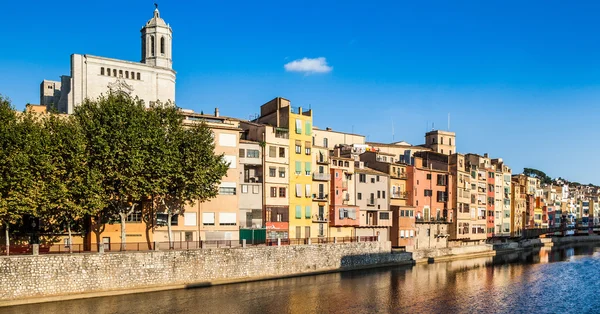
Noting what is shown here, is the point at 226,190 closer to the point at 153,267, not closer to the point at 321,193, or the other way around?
the point at 153,267

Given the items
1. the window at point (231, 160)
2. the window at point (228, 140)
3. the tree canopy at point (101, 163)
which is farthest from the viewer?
the window at point (228, 140)

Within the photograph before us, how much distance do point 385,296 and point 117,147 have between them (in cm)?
2980

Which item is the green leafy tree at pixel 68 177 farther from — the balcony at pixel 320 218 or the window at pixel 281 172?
the balcony at pixel 320 218

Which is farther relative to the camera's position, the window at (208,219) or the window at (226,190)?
the window at (226,190)

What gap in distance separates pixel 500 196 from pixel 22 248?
338 feet

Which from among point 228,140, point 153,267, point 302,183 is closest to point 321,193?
point 302,183

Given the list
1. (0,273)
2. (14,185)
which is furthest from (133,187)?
(0,273)

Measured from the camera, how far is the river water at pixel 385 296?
44391 millimetres

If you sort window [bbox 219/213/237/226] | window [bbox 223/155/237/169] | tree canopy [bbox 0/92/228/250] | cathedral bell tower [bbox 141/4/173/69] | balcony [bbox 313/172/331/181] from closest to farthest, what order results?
tree canopy [bbox 0/92/228/250], window [bbox 219/213/237/226], window [bbox 223/155/237/169], balcony [bbox 313/172/331/181], cathedral bell tower [bbox 141/4/173/69]

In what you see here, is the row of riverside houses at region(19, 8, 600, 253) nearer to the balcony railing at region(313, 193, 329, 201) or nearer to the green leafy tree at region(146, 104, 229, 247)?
the balcony railing at region(313, 193, 329, 201)

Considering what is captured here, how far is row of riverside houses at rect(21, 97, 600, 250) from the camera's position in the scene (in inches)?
2463

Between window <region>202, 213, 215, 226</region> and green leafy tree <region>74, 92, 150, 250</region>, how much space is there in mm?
10445

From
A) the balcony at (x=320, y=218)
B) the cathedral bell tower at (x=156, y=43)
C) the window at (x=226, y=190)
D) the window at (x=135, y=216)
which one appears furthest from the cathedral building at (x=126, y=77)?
the balcony at (x=320, y=218)

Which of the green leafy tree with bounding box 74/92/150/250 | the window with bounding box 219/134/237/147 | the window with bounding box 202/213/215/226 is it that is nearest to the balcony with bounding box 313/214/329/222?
the window with bounding box 202/213/215/226
